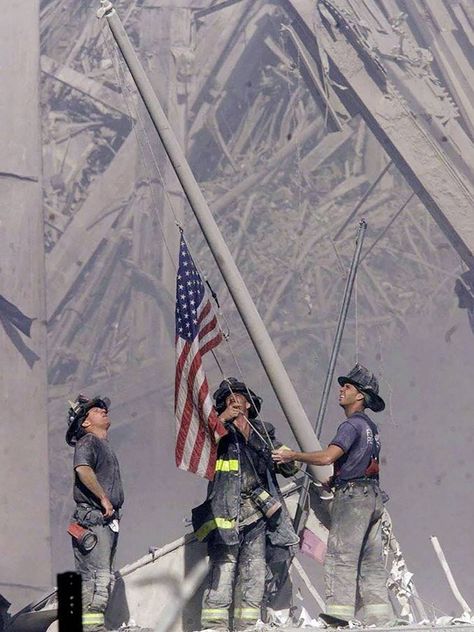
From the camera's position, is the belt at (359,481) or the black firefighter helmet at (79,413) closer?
the belt at (359,481)

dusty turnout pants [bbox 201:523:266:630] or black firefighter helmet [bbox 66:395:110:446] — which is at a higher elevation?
black firefighter helmet [bbox 66:395:110:446]

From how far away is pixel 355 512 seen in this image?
30.9ft

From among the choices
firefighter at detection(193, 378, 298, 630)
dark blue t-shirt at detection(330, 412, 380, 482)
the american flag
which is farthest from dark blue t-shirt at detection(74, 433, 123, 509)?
dark blue t-shirt at detection(330, 412, 380, 482)

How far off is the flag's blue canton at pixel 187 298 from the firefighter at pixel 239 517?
0.49m

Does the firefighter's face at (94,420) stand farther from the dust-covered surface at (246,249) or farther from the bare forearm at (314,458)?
the dust-covered surface at (246,249)

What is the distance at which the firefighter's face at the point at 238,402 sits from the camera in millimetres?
9641

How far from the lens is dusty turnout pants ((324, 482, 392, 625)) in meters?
9.39

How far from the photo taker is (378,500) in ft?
31.2

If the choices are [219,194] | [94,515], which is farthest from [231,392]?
[219,194]

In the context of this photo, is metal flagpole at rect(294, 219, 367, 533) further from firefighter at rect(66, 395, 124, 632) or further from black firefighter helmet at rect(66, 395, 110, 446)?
black firefighter helmet at rect(66, 395, 110, 446)

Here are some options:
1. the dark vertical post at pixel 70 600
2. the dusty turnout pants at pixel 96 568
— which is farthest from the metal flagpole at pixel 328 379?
the dark vertical post at pixel 70 600

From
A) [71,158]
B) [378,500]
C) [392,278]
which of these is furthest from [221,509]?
[71,158]

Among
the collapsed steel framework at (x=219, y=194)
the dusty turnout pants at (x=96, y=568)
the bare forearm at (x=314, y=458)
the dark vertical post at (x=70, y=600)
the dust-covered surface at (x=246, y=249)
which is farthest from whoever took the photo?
the collapsed steel framework at (x=219, y=194)

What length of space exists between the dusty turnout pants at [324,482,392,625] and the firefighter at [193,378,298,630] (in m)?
0.38
